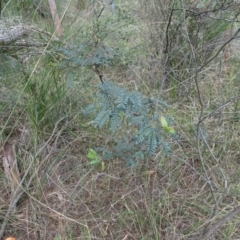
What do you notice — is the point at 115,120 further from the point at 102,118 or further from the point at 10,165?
the point at 10,165

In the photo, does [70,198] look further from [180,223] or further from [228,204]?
[228,204]

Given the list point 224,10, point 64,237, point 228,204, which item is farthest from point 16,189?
point 224,10

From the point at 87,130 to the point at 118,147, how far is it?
0.27m

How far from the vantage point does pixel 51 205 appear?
4.62 feet

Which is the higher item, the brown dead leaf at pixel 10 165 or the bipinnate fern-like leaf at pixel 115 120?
the bipinnate fern-like leaf at pixel 115 120

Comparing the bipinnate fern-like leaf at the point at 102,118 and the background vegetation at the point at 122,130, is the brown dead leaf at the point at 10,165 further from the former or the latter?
the bipinnate fern-like leaf at the point at 102,118

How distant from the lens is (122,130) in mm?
1541

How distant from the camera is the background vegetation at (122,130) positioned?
133 cm

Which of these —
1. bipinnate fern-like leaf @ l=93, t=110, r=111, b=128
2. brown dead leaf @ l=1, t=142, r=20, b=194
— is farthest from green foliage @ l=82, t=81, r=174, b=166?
brown dead leaf @ l=1, t=142, r=20, b=194

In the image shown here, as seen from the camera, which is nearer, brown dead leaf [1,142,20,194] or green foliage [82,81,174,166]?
green foliage [82,81,174,166]

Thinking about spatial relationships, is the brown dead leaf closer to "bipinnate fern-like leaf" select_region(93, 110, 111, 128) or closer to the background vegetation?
the background vegetation

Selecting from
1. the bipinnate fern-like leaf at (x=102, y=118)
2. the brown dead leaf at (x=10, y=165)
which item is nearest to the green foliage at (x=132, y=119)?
the bipinnate fern-like leaf at (x=102, y=118)

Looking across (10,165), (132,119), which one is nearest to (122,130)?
(132,119)

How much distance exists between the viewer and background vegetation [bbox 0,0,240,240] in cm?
133
